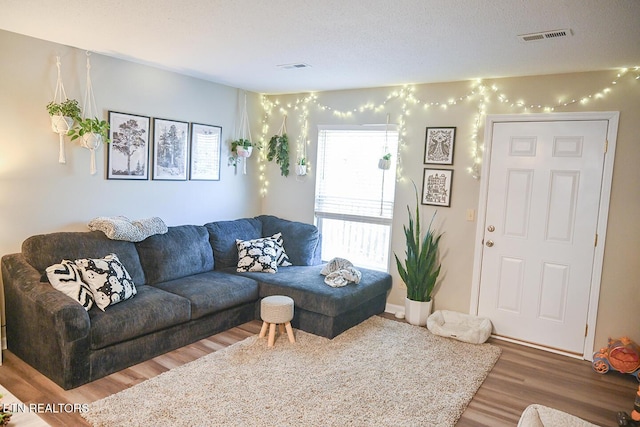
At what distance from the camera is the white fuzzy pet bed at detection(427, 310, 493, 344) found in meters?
3.90

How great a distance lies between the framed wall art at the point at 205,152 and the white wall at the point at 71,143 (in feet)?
0.30

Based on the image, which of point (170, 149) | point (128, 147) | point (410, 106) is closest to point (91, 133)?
point (128, 147)

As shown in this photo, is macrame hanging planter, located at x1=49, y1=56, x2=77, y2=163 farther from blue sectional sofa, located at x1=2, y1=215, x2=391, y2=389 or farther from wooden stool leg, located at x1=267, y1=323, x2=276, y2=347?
wooden stool leg, located at x1=267, y1=323, x2=276, y2=347

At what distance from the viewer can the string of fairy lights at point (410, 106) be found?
12.3ft

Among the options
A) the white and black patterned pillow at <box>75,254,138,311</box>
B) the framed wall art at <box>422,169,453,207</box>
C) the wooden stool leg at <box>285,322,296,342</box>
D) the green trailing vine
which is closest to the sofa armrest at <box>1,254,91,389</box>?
the white and black patterned pillow at <box>75,254,138,311</box>

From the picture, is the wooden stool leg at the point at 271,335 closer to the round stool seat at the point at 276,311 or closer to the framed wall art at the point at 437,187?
the round stool seat at the point at 276,311

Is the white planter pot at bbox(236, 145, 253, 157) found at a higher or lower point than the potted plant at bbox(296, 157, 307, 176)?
higher

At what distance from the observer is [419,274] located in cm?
424

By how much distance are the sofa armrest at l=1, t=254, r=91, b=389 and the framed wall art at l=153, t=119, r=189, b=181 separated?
1.55 metres

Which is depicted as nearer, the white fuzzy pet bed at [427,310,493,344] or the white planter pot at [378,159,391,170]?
the white fuzzy pet bed at [427,310,493,344]

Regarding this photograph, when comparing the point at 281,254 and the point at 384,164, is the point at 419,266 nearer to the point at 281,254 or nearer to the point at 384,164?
the point at 384,164

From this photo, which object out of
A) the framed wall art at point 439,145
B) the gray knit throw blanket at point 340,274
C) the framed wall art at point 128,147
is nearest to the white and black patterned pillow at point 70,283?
the framed wall art at point 128,147

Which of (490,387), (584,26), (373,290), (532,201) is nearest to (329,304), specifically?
(373,290)

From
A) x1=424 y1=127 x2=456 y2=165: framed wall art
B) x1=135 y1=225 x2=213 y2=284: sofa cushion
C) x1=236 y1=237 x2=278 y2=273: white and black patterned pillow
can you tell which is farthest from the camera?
x1=236 y1=237 x2=278 y2=273: white and black patterned pillow
